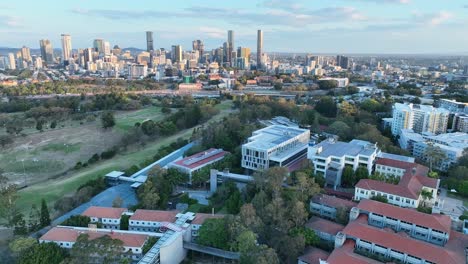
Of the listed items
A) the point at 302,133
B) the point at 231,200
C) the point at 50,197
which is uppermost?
the point at 302,133

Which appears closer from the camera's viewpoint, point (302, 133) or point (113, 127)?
point (302, 133)

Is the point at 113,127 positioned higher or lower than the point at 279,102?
lower

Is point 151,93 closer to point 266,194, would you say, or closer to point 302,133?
point 302,133

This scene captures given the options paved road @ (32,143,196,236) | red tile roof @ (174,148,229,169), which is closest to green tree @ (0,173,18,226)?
paved road @ (32,143,196,236)

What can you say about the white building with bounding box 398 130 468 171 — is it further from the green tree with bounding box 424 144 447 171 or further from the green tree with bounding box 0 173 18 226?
the green tree with bounding box 0 173 18 226

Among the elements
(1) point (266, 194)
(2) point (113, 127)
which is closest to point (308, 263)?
(1) point (266, 194)

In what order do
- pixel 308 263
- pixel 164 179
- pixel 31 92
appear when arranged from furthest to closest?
pixel 31 92
pixel 164 179
pixel 308 263
